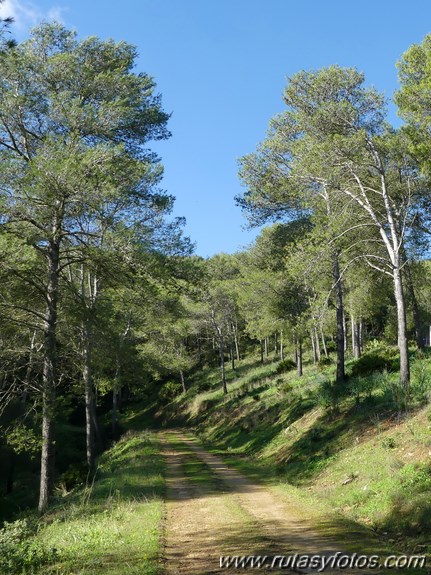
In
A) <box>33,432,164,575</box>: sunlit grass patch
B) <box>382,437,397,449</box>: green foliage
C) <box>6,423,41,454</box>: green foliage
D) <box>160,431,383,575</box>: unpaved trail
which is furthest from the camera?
<box>6,423,41,454</box>: green foliage

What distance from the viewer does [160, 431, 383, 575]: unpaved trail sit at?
289 inches

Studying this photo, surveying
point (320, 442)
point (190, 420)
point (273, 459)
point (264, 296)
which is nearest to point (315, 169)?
point (320, 442)

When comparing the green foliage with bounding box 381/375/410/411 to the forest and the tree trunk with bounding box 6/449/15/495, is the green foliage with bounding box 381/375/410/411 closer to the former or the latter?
the forest

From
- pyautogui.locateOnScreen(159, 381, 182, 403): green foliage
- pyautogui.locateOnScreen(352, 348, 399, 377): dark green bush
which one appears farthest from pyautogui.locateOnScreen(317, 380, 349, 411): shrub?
pyautogui.locateOnScreen(159, 381, 182, 403): green foliage

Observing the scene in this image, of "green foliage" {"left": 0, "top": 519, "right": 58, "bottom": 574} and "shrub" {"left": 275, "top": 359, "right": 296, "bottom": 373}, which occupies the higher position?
"green foliage" {"left": 0, "top": 519, "right": 58, "bottom": 574}

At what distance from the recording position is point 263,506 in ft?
36.8

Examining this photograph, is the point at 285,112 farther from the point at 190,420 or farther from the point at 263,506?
the point at 190,420

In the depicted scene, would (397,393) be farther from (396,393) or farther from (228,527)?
(228,527)

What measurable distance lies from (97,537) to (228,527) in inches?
95.4

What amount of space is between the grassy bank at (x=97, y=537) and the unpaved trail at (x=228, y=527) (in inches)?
15.5

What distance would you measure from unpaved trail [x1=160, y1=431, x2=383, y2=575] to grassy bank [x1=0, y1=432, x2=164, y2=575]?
0.39 m

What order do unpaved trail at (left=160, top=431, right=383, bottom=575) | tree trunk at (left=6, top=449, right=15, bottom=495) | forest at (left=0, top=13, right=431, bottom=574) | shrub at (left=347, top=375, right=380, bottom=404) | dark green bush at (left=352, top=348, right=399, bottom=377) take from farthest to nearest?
tree trunk at (left=6, top=449, right=15, bottom=495) → dark green bush at (left=352, top=348, right=399, bottom=377) → shrub at (left=347, top=375, right=380, bottom=404) → forest at (left=0, top=13, right=431, bottom=574) → unpaved trail at (left=160, top=431, right=383, bottom=575)

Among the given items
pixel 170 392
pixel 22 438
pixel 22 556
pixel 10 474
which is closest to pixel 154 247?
pixel 22 438

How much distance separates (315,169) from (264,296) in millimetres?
17700
